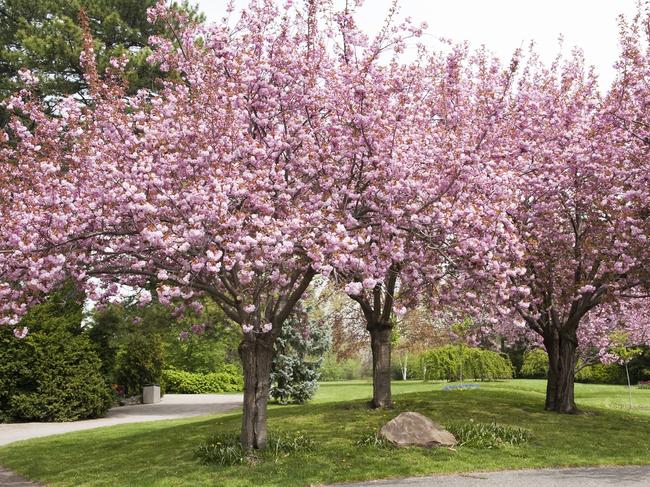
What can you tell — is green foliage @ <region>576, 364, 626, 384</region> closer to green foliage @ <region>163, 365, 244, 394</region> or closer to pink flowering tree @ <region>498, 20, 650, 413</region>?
green foliage @ <region>163, 365, 244, 394</region>

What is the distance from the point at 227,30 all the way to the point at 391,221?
5012mm

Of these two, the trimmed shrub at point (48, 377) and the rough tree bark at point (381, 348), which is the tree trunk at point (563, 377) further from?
the trimmed shrub at point (48, 377)

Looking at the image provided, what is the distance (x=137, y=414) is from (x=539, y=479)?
16.3 meters

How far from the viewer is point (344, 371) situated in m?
58.3

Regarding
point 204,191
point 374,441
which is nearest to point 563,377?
point 374,441

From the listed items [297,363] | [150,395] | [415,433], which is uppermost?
[297,363]

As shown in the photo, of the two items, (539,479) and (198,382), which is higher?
(198,382)

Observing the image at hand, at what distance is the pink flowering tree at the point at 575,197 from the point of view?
554 inches

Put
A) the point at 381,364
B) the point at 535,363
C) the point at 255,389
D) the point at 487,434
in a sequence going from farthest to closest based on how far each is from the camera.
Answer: the point at 535,363 < the point at 381,364 < the point at 487,434 < the point at 255,389

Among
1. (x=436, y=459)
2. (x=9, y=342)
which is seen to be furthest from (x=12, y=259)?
(x=9, y=342)

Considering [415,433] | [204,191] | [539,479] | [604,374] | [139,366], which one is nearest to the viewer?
[204,191]

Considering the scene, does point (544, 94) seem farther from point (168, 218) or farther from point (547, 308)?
point (168, 218)

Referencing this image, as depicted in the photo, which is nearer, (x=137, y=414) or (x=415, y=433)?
(x=415, y=433)

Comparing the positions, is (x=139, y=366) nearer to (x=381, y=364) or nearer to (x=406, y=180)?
(x=381, y=364)
